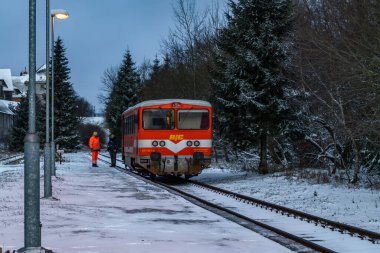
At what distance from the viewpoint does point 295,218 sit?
11.5 meters

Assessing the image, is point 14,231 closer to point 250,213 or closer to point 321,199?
point 250,213

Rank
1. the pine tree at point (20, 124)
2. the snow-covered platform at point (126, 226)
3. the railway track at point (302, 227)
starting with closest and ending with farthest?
1. the snow-covered platform at point (126, 226)
2. the railway track at point (302, 227)
3. the pine tree at point (20, 124)

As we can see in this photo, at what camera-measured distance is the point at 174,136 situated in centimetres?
2075

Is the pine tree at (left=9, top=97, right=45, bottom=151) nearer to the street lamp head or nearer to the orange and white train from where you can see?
the orange and white train

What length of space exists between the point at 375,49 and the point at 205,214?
5.27 metres

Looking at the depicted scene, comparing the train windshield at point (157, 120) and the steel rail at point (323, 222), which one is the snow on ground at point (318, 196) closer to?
the steel rail at point (323, 222)

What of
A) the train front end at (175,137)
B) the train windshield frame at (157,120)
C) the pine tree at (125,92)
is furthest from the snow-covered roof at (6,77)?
the train front end at (175,137)

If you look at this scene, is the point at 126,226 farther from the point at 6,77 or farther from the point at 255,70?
the point at 6,77

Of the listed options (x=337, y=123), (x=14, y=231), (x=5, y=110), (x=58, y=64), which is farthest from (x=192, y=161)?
(x=5, y=110)

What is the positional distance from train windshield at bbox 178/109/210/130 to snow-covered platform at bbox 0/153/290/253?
519 centimetres

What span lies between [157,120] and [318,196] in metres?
7.68

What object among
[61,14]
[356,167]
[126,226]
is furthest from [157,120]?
[126,226]

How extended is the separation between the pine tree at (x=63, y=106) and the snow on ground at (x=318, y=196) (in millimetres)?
43877

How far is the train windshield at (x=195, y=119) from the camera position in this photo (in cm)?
2095
